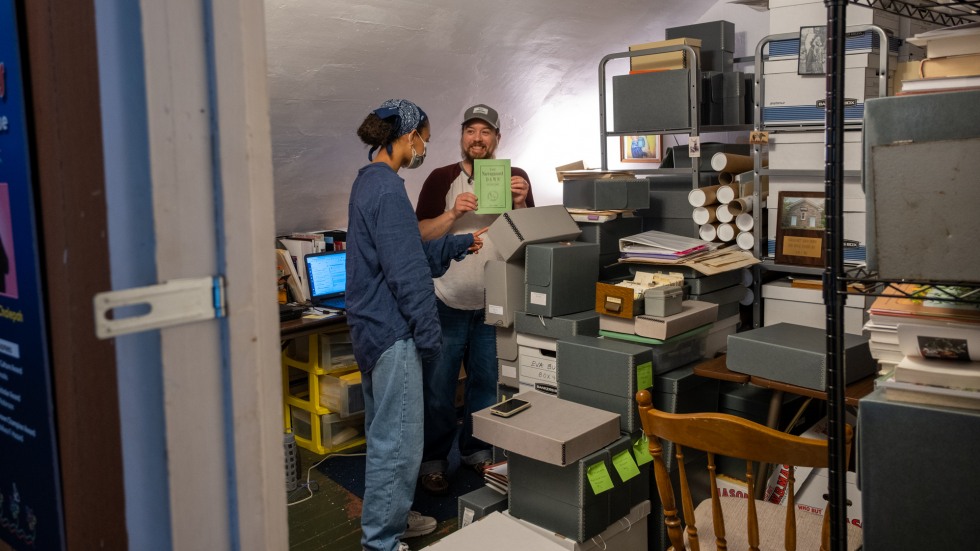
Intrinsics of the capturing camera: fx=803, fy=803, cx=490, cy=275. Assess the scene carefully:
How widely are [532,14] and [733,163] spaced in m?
1.23

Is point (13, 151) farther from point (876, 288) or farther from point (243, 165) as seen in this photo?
point (876, 288)

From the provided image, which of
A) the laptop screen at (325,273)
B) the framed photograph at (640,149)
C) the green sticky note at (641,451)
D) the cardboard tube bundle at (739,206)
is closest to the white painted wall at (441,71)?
the framed photograph at (640,149)

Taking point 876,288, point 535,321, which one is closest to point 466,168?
point 535,321

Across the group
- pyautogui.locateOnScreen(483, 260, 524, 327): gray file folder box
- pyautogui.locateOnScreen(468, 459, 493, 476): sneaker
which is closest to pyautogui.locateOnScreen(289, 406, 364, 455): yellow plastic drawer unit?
pyautogui.locateOnScreen(468, 459, 493, 476): sneaker

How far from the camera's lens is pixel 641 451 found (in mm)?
2600

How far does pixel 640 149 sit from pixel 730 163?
5.68 feet

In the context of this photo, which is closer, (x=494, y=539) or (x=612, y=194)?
(x=494, y=539)

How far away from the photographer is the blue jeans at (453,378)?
3396 mm

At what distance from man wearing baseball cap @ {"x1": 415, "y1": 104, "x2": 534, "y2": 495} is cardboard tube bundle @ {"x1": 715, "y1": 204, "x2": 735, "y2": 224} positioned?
83cm

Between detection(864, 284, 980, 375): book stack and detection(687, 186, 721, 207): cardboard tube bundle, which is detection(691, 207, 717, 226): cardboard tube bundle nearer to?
detection(687, 186, 721, 207): cardboard tube bundle

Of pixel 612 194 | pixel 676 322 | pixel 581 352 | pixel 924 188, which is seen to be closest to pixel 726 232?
pixel 612 194

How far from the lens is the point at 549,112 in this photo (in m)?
4.77

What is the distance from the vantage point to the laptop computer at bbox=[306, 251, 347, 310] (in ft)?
12.9

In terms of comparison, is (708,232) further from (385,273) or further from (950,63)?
(950,63)
